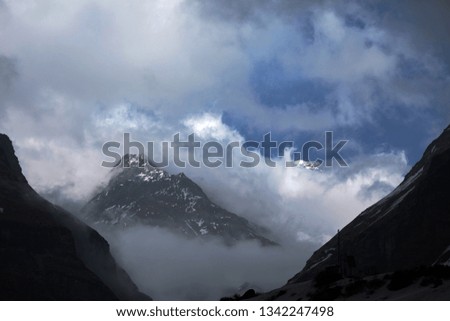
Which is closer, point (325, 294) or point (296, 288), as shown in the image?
point (325, 294)

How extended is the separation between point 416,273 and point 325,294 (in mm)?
11970

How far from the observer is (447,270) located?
78188mm
